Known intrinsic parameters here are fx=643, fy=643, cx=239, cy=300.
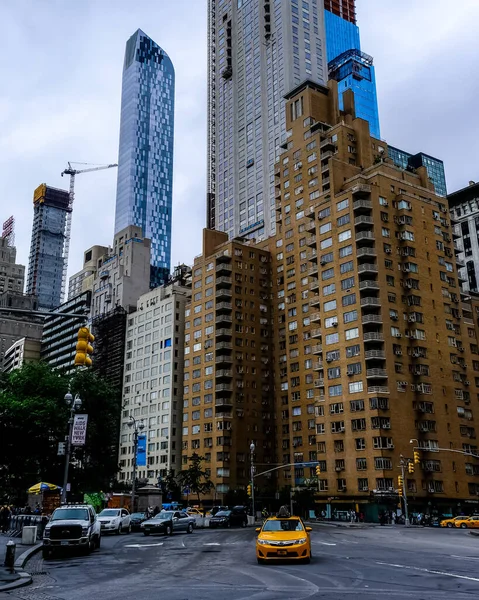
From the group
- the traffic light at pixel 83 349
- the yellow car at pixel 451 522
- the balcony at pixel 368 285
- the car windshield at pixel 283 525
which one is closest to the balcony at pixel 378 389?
the balcony at pixel 368 285

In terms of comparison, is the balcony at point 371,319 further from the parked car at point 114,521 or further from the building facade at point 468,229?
the building facade at point 468,229

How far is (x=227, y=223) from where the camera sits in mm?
166625

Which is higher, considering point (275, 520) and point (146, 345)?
point (146, 345)

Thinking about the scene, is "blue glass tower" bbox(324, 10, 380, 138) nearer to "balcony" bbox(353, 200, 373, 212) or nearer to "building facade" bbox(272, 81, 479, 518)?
"building facade" bbox(272, 81, 479, 518)

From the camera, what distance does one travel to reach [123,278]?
166 metres

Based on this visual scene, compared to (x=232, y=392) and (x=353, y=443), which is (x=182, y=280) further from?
(x=353, y=443)

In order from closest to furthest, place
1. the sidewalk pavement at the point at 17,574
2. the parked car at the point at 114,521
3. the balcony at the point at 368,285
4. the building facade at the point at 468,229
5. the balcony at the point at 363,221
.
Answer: the sidewalk pavement at the point at 17,574
the parked car at the point at 114,521
the balcony at the point at 368,285
the balcony at the point at 363,221
the building facade at the point at 468,229

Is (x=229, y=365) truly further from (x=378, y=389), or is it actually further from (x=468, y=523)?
(x=468, y=523)

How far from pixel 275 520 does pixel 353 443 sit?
65.5 m

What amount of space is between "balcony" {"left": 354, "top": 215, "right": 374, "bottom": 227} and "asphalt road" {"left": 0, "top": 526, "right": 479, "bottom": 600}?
69.0m

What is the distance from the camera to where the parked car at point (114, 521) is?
43031 millimetres

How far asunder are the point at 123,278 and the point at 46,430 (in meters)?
101

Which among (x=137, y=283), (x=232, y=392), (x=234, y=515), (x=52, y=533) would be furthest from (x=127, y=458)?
(x=52, y=533)

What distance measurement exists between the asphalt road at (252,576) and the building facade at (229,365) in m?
79.1
